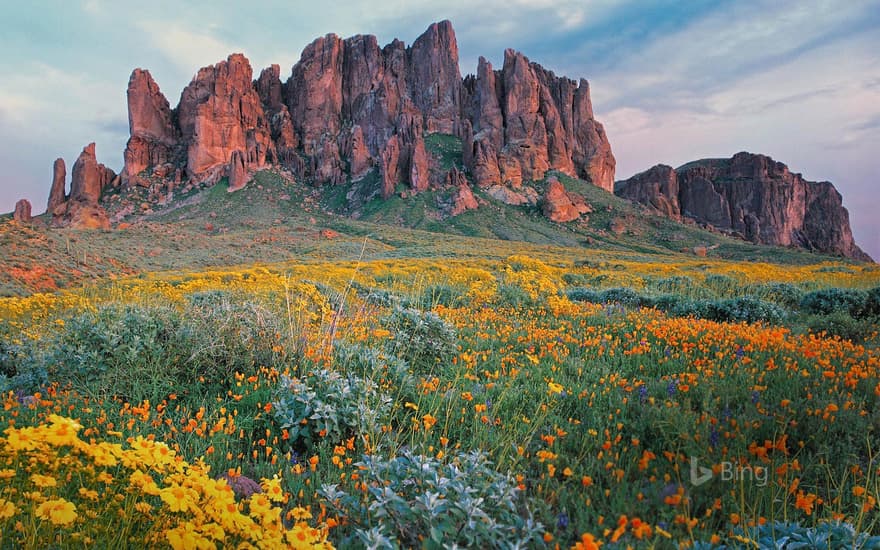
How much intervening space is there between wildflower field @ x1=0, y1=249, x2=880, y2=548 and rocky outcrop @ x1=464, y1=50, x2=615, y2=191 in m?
94.6

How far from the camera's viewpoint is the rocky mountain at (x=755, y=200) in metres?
139

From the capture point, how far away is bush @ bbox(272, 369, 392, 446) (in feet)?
10.9

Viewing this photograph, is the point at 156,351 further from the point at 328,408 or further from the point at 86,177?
the point at 86,177

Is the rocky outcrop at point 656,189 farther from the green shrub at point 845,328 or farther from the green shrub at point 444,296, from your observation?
the green shrub at point 845,328

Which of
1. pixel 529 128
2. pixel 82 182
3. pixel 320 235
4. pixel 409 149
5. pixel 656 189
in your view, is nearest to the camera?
pixel 320 235

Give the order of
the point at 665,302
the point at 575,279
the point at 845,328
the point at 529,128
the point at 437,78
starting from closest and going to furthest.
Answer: the point at 845,328 < the point at 665,302 < the point at 575,279 < the point at 529,128 < the point at 437,78

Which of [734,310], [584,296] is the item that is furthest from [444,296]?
[734,310]

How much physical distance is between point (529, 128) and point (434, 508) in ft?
389

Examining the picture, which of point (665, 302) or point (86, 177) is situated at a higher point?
point (86, 177)

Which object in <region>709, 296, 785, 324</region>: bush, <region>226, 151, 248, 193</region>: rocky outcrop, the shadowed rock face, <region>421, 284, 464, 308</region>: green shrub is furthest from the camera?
the shadowed rock face

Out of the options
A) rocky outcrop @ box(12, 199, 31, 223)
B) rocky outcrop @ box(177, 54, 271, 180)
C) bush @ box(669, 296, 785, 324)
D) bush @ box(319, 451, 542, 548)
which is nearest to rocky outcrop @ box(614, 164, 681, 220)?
rocky outcrop @ box(177, 54, 271, 180)

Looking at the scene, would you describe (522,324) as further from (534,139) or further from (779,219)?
(779,219)

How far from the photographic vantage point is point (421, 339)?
571 cm

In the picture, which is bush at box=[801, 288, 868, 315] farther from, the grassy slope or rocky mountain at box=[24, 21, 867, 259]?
rocky mountain at box=[24, 21, 867, 259]
